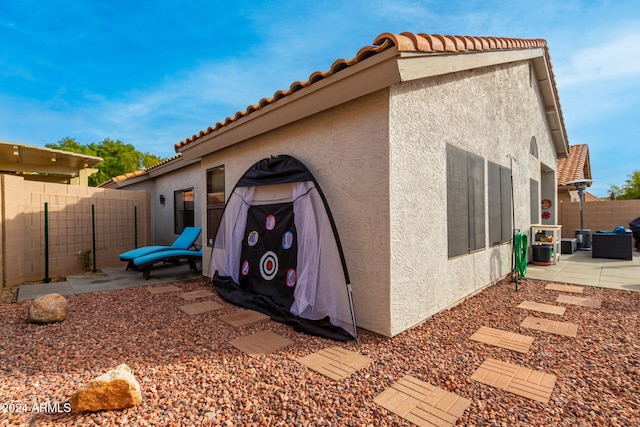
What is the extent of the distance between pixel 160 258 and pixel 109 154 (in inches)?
1251

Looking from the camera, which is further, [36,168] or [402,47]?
[36,168]

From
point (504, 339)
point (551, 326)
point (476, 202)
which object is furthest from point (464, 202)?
point (504, 339)

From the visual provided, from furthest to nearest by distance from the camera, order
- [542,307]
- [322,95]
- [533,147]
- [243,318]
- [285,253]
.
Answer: [533,147], [542,307], [285,253], [243,318], [322,95]

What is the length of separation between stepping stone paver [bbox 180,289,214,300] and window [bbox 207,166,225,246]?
52.7 inches

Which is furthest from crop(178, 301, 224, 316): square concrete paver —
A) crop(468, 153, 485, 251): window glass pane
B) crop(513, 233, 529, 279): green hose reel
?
crop(513, 233, 529, 279): green hose reel

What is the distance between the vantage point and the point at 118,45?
9820 millimetres

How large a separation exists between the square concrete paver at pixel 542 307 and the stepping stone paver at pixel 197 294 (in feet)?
17.6

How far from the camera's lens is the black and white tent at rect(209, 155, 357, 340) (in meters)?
3.72

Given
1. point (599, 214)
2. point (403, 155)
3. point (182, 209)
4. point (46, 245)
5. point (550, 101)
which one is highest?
point (550, 101)

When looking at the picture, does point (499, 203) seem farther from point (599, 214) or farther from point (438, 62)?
point (599, 214)

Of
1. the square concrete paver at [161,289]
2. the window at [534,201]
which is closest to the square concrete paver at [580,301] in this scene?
the window at [534,201]

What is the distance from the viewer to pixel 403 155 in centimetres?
360

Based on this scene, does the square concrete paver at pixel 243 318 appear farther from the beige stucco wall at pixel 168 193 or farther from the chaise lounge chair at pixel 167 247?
the beige stucco wall at pixel 168 193

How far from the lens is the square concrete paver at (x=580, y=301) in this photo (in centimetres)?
473
